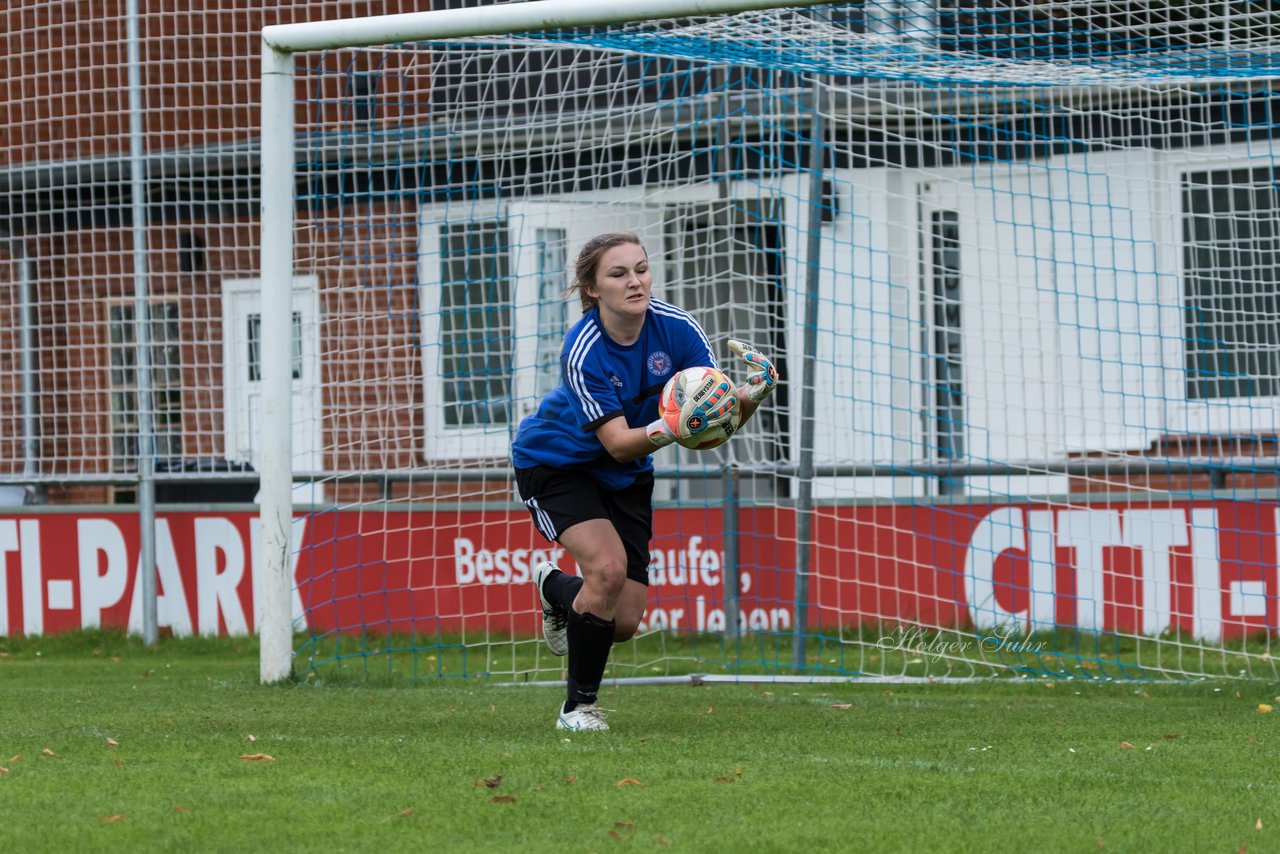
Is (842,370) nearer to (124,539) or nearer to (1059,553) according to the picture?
(1059,553)

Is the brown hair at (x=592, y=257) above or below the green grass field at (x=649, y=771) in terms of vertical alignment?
above

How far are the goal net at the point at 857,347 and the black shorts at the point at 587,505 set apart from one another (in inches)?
83.3

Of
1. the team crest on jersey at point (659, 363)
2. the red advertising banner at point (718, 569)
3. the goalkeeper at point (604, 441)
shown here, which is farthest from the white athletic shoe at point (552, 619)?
the red advertising banner at point (718, 569)

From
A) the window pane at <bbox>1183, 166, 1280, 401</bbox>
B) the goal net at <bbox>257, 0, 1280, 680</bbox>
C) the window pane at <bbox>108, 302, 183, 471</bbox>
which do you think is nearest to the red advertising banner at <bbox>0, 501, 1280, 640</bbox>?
the goal net at <bbox>257, 0, 1280, 680</bbox>

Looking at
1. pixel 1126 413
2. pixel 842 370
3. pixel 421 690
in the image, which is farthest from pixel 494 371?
pixel 1126 413

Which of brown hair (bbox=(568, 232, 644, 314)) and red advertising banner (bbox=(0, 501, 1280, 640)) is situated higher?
brown hair (bbox=(568, 232, 644, 314))

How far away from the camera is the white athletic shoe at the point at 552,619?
588cm

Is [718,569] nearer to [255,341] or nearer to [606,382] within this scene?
[255,341]

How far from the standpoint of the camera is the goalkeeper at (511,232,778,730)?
17.2 feet

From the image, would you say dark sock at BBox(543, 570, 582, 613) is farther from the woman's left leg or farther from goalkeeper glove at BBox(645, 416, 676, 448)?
goalkeeper glove at BBox(645, 416, 676, 448)

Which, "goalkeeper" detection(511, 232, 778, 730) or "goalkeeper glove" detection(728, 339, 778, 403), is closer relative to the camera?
"goalkeeper glove" detection(728, 339, 778, 403)

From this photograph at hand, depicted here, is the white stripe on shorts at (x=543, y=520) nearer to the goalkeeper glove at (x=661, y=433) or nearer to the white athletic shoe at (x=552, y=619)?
the white athletic shoe at (x=552, y=619)

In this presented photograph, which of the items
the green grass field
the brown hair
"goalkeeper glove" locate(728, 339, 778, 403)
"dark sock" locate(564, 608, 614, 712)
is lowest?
the green grass field

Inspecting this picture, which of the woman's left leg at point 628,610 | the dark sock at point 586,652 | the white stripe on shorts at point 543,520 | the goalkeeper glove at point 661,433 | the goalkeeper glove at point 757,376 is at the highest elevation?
the goalkeeper glove at point 757,376
